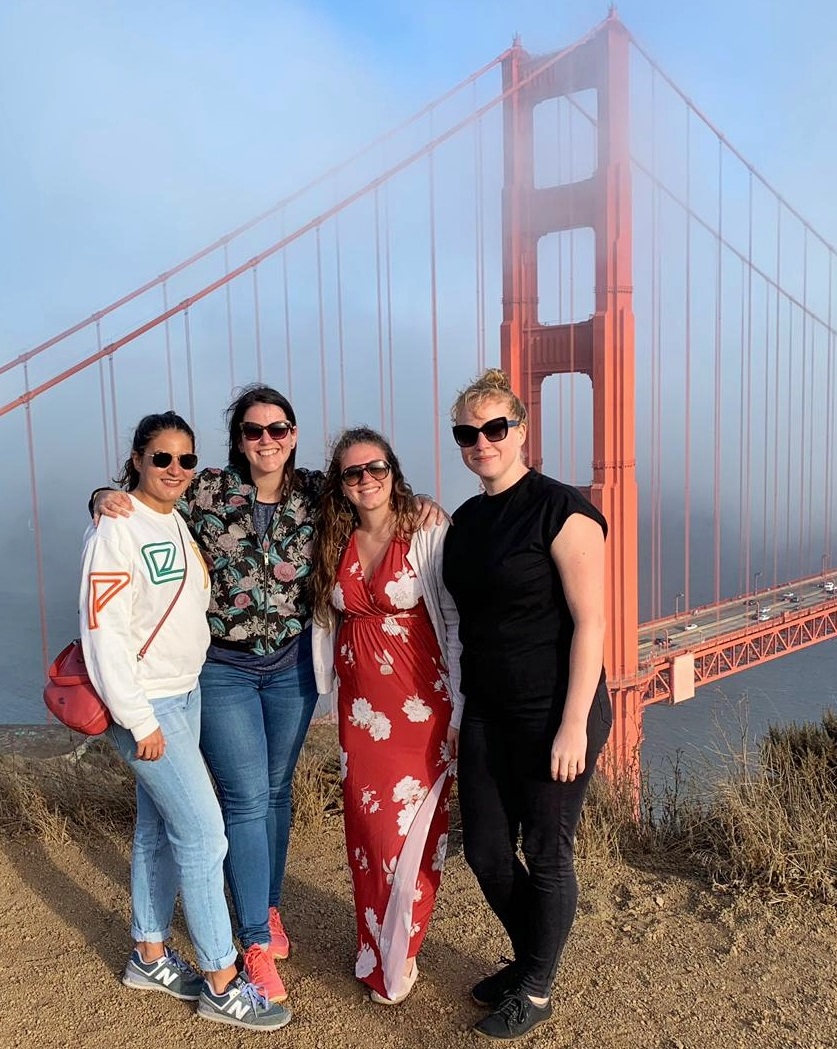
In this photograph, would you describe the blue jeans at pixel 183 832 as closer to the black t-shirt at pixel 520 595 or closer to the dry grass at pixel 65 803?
the black t-shirt at pixel 520 595

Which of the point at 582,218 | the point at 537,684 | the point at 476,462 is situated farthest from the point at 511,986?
the point at 582,218

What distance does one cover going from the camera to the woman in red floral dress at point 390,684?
1801mm

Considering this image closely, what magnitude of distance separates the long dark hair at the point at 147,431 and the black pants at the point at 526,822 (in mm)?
837

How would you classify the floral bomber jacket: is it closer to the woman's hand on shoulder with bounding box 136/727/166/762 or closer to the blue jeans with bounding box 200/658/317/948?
the blue jeans with bounding box 200/658/317/948

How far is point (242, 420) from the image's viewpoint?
188cm

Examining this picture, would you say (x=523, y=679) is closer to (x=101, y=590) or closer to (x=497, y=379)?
(x=497, y=379)

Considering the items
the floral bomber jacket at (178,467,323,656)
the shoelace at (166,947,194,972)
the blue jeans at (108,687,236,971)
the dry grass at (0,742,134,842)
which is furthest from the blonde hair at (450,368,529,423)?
the dry grass at (0,742,134,842)

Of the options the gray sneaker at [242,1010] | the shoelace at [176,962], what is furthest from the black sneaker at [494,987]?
the shoelace at [176,962]

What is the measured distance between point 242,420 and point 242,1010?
4.12 feet

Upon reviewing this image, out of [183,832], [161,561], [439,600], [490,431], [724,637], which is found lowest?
[724,637]

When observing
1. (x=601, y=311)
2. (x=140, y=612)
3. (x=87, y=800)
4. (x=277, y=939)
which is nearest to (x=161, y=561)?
(x=140, y=612)

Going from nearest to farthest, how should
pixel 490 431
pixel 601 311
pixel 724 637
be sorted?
pixel 490 431 < pixel 601 311 < pixel 724 637

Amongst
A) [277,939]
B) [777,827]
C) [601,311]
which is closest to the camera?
[277,939]

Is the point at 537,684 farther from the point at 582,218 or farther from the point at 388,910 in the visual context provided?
the point at 582,218
